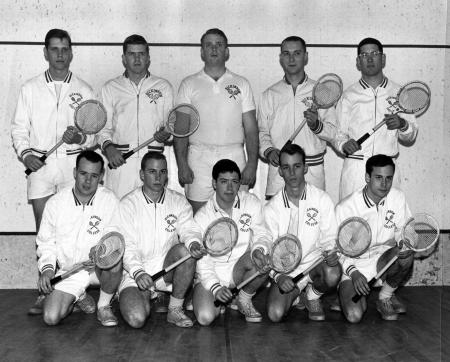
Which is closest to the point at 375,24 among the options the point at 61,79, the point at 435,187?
the point at 435,187

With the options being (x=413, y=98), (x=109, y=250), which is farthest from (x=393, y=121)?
(x=109, y=250)

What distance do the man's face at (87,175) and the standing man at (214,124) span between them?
0.85 m

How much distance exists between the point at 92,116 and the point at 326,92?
6.50 feet

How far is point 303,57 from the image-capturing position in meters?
7.00

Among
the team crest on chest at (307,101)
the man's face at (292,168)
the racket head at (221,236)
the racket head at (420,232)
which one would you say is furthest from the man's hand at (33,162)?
the racket head at (420,232)

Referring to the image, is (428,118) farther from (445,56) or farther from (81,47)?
(81,47)

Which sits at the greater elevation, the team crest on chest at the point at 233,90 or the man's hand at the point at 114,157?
the team crest on chest at the point at 233,90

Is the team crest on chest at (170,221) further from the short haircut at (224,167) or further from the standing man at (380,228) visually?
the standing man at (380,228)

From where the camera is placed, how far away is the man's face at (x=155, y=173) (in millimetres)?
6195

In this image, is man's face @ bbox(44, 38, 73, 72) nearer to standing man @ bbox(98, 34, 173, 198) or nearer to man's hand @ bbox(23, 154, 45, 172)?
standing man @ bbox(98, 34, 173, 198)

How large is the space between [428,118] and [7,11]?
4.23 meters

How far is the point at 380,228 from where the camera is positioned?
646cm

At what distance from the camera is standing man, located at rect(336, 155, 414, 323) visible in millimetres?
6273

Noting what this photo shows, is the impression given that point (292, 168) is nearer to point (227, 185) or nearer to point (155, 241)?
point (227, 185)
